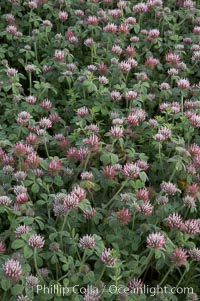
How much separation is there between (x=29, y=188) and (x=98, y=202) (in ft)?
1.13

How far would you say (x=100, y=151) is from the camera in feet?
9.86

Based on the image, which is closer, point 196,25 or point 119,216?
point 119,216

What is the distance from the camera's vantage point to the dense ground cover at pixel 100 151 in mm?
2475

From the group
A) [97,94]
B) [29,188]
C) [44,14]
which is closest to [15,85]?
[97,94]

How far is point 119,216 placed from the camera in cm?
262

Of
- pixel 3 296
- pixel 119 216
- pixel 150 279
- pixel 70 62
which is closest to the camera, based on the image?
pixel 3 296

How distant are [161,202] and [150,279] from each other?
372mm

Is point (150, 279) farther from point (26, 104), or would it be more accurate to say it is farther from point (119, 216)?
point (26, 104)

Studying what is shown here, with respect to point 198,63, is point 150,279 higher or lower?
lower

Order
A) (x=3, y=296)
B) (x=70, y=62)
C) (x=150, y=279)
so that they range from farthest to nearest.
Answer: (x=70, y=62) → (x=150, y=279) → (x=3, y=296)

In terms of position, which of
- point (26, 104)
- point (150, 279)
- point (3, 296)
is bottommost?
point (150, 279)

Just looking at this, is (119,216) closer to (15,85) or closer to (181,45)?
(15,85)

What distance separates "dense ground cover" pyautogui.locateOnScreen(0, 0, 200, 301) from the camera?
2475mm

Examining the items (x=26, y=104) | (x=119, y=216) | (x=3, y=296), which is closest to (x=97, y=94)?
(x=26, y=104)
